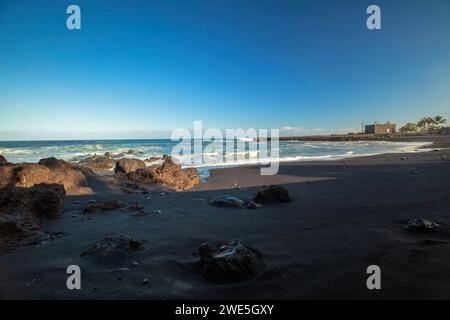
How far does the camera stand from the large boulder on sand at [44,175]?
7.21 metres

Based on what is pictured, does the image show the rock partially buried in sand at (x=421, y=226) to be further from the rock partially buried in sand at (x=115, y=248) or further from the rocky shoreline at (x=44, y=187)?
the rocky shoreline at (x=44, y=187)

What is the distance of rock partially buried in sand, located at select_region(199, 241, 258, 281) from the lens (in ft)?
8.80

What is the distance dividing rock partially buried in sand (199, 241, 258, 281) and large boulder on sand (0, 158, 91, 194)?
6.25 meters

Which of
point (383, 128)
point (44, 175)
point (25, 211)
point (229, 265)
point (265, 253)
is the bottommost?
point (265, 253)

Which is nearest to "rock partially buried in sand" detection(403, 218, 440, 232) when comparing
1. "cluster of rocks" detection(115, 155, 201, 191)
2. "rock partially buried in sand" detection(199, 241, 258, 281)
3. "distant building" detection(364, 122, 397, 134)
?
"rock partially buried in sand" detection(199, 241, 258, 281)

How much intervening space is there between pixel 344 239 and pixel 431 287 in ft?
4.26

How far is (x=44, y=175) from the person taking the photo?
25.5 ft

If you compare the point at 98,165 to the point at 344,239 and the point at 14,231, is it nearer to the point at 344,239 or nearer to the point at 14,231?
the point at 14,231

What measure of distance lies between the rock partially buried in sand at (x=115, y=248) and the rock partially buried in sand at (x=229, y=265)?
1007mm

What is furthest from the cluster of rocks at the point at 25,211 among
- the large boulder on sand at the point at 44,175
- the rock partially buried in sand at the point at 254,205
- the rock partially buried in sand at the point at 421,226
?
the rock partially buried in sand at the point at 421,226

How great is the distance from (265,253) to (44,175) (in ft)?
23.2

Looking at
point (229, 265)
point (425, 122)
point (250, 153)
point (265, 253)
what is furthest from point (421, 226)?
point (425, 122)

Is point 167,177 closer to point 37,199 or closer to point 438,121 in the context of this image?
point 37,199

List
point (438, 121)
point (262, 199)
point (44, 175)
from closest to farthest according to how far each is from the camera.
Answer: point (262, 199) → point (44, 175) → point (438, 121)
